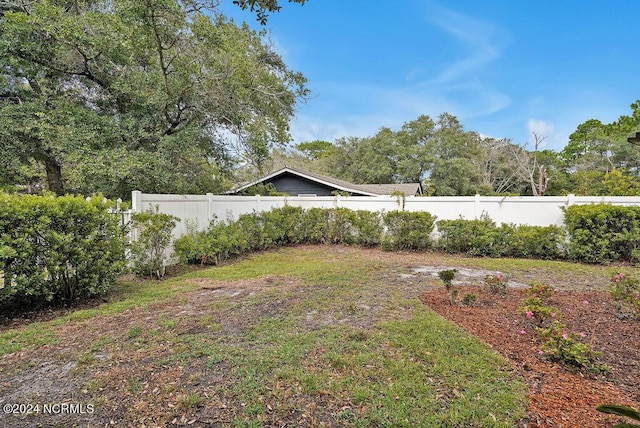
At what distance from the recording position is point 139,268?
5848mm

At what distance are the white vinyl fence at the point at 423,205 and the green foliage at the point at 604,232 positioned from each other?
19.5 inches

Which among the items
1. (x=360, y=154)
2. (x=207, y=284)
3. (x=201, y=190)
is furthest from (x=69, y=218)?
(x=360, y=154)

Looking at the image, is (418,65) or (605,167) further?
(605,167)

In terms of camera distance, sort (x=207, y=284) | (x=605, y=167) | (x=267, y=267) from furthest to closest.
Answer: (x=605, y=167) < (x=267, y=267) < (x=207, y=284)

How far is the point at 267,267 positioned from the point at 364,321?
3.68 metres

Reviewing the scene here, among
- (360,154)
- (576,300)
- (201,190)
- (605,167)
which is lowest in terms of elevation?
(576,300)

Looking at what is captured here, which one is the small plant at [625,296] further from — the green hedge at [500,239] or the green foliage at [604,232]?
the green hedge at [500,239]

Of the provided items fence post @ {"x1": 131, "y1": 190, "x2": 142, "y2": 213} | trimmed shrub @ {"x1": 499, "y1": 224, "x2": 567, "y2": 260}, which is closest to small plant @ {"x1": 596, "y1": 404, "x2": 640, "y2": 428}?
fence post @ {"x1": 131, "y1": 190, "x2": 142, "y2": 213}

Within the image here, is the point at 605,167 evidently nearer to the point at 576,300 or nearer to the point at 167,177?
the point at 576,300

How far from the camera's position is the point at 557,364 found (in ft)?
9.07

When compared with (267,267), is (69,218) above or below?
above

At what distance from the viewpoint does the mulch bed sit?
221 centimetres

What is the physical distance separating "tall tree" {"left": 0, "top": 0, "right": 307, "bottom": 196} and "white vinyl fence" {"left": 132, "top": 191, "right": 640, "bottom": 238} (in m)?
1.87

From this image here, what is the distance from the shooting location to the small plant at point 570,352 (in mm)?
2670
